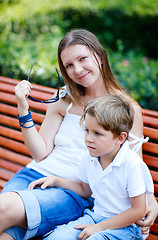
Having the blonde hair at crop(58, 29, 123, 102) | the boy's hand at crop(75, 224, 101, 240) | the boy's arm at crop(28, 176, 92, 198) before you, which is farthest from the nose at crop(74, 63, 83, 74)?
the boy's hand at crop(75, 224, 101, 240)

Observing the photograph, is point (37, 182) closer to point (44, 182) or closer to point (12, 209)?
point (44, 182)

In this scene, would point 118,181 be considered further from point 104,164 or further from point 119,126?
point 119,126

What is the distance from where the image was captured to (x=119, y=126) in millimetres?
1952

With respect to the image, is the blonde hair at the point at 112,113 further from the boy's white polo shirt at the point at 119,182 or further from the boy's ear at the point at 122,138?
the boy's white polo shirt at the point at 119,182

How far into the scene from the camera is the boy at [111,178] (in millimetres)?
1936

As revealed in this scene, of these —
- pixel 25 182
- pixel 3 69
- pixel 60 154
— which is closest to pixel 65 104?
pixel 60 154

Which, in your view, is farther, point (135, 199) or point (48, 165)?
point (48, 165)

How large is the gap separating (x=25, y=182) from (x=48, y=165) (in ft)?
0.65

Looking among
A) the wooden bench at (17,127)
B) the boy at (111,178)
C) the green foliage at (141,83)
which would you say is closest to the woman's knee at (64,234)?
the boy at (111,178)

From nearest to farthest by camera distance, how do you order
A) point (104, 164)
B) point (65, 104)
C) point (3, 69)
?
point (104, 164) → point (65, 104) → point (3, 69)

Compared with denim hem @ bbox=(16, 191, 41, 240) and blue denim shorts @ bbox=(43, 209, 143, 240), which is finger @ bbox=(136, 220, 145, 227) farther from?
denim hem @ bbox=(16, 191, 41, 240)

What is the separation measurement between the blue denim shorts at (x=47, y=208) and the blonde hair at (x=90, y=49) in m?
0.70

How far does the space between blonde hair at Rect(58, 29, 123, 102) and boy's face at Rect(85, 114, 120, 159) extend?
1.95 ft

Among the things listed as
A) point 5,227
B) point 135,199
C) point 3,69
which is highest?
point 3,69
